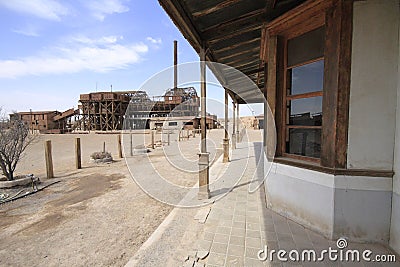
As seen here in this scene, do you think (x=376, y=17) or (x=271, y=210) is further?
(x=271, y=210)

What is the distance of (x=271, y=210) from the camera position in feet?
9.75

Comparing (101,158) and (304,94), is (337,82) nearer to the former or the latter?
(304,94)

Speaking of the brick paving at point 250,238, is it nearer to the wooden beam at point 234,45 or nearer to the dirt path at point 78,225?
the dirt path at point 78,225

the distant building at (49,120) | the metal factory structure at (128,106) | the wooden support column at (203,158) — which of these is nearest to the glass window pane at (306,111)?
the wooden support column at (203,158)

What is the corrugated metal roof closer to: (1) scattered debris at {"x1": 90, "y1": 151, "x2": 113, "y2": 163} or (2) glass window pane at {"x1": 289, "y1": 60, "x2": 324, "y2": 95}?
(2) glass window pane at {"x1": 289, "y1": 60, "x2": 324, "y2": 95}

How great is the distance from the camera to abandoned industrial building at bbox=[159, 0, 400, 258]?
6.40 ft

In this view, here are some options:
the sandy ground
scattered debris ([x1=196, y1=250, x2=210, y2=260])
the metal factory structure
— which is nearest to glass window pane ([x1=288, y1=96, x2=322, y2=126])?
scattered debris ([x1=196, y1=250, x2=210, y2=260])

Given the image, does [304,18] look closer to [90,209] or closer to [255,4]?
[255,4]

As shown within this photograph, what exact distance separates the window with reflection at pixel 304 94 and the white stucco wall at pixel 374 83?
14.7 inches

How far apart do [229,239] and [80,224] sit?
2.45m

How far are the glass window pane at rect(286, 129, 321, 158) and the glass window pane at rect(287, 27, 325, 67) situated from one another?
0.93m

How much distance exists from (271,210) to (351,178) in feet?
4.07

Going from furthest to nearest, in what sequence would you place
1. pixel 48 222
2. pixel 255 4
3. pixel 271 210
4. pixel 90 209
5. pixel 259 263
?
pixel 90 209 → pixel 48 222 → pixel 271 210 → pixel 255 4 → pixel 259 263

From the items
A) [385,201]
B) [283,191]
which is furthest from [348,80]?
[283,191]
